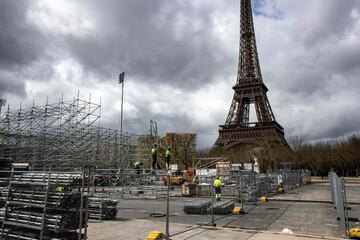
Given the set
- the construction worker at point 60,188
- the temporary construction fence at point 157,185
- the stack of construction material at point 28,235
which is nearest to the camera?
the stack of construction material at point 28,235

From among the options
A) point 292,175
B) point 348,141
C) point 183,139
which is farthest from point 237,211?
point 348,141

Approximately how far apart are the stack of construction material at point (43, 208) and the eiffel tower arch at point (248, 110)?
157 ft

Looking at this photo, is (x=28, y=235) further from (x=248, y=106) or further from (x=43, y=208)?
(x=248, y=106)

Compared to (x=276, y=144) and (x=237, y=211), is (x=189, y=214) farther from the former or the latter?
Result: (x=276, y=144)

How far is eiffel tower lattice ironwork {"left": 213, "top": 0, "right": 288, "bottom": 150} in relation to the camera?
6406cm

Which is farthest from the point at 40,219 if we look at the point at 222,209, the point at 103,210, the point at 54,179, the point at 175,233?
the point at 222,209

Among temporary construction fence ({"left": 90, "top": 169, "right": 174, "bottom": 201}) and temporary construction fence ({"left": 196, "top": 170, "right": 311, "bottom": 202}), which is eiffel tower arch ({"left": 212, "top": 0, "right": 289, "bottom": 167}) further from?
temporary construction fence ({"left": 90, "top": 169, "right": 174, "bottom": 201})

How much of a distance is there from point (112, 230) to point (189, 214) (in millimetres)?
4741

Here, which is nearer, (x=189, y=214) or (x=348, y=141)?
(x=189, y=214)

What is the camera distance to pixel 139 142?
4322cm

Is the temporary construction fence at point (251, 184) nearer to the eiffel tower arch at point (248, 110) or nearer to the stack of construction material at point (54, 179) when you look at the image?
the stack of construction material at point (54, 179)

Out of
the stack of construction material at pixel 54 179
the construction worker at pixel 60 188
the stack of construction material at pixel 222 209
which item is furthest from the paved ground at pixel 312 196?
the construction worker at pixel 60 188

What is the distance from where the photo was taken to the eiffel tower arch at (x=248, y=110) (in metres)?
63.2

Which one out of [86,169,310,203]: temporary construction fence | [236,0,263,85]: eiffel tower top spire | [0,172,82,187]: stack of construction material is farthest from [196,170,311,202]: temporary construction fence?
[236,0,263,85]: eiffel tower top spire
